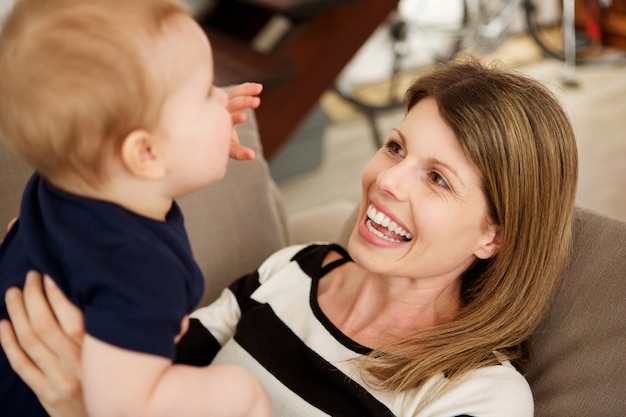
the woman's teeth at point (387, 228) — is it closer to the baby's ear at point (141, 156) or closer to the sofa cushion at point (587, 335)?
the sofa cushion at point (587, 335)

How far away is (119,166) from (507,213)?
0.68m

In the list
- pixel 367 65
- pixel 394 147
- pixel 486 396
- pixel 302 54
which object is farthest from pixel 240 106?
pixel 367 65

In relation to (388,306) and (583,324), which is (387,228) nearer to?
(388,306)

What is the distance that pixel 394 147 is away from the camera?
131cm

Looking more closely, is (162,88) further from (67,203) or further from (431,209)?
(431,209)

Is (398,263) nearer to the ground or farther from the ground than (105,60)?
nearer to the ground

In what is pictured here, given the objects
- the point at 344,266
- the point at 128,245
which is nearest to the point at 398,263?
the point at 344,266

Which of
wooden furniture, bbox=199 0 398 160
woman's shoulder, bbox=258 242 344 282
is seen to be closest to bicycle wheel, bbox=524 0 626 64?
wooden furniture, bbox=199 0 398 160

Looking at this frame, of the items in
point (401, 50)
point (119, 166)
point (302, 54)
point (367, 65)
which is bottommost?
point (367, 65)

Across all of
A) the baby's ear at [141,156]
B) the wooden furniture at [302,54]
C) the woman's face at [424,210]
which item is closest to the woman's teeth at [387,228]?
the woman's face at [424,210]

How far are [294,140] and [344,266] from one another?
2.00 m

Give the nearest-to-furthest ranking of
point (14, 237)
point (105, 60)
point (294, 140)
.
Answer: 1. point (105, 60)
2. point (14, 237)
3. point (294, 140)

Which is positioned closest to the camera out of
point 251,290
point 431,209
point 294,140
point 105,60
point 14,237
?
point 105,60

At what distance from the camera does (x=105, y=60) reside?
0.71 metres
